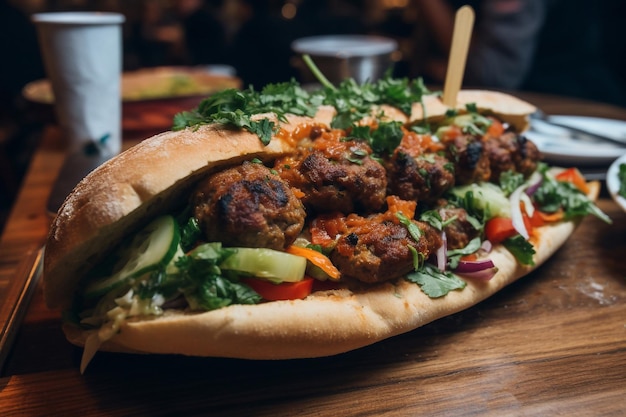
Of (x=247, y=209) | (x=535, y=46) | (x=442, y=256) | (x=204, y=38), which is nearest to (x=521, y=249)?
(x=442, y=256)

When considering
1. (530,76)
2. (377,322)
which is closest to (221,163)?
(377,322)

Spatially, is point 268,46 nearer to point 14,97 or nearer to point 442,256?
point 14,97

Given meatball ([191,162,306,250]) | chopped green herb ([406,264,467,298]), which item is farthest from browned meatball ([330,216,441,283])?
meatball ([191,162,306,250])

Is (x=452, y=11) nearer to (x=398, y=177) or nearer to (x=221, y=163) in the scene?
(x=398, y=177)

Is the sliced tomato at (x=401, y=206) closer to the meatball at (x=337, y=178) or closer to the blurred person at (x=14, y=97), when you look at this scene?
the meatball at (x=337, y=178)

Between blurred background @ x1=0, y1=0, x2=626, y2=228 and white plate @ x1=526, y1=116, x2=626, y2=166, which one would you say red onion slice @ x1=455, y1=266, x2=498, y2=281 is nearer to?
white plate @ x1=526, y1=116, x2=626, y2=166

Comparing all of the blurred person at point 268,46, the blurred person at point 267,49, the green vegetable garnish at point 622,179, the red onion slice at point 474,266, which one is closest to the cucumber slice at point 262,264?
the red onion slice at point 474,266
